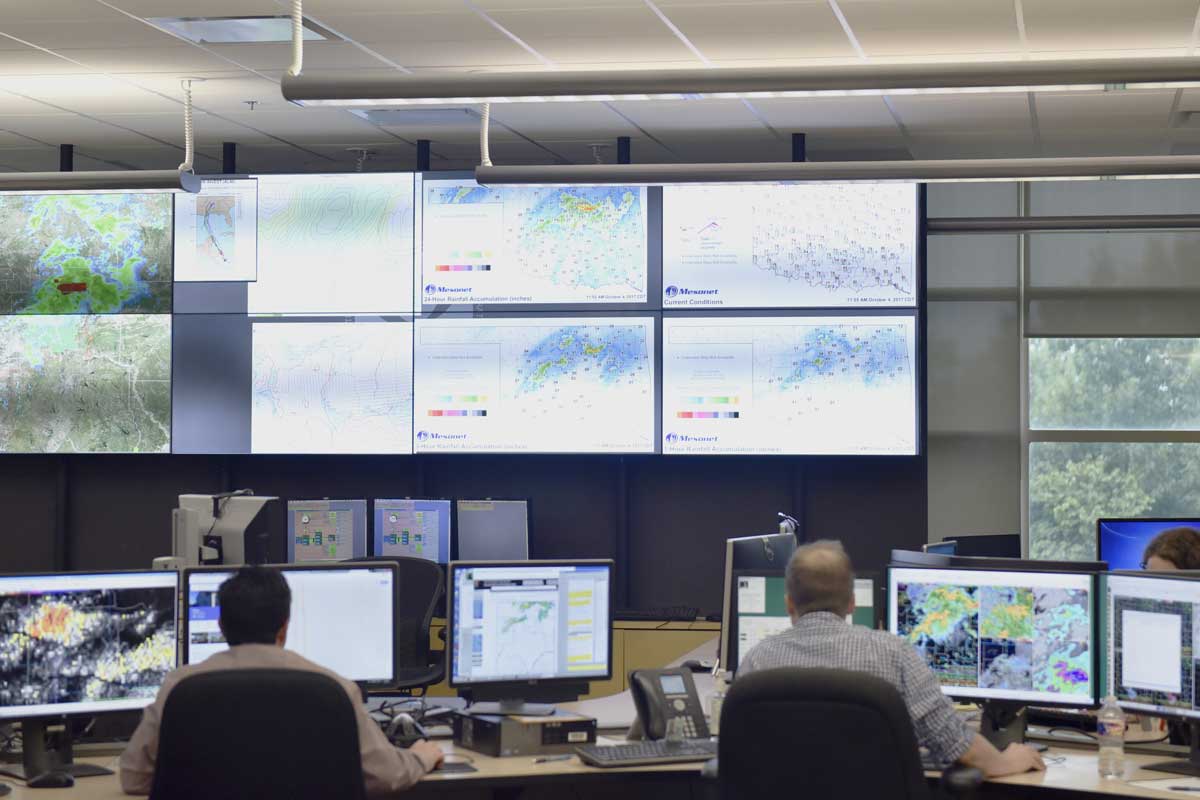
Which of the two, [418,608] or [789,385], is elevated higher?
[789,385]

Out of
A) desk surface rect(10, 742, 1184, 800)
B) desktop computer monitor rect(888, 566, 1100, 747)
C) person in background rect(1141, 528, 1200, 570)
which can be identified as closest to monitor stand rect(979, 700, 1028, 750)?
desktop computer monitor rect(888, 566, 1100, 747)

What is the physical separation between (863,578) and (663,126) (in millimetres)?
2984

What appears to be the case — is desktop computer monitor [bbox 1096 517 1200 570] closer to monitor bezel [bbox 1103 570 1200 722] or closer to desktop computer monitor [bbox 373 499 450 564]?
monitor bezel [bbox 1103 570 1200 722]

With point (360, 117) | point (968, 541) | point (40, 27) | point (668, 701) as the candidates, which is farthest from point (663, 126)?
point (668, 701)

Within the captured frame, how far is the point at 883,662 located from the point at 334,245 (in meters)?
4.28

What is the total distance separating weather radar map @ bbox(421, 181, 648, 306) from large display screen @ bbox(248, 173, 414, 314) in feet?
0.39

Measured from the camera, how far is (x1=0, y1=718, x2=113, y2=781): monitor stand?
11.0ft

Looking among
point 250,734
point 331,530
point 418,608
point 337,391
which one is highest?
point 337,391

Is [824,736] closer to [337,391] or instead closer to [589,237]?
[589,237]

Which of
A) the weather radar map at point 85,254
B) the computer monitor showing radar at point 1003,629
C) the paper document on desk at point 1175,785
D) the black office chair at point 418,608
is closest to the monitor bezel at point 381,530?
the black office chair at point 418,608

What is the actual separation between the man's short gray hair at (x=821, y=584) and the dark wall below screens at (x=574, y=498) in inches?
139

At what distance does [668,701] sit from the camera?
3605 millimetres

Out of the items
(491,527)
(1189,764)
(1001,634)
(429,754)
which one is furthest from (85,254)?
(1189,764)

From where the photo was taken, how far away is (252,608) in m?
2.94
